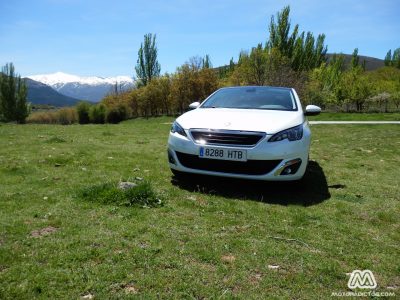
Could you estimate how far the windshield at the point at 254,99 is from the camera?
527cm

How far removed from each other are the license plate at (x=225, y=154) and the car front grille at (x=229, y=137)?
89mm

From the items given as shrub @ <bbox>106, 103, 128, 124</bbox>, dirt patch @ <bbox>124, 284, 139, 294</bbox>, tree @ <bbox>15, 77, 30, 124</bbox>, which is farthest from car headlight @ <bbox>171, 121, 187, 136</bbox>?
tree @ <bbox>15, 77, 30, 124</bbox>

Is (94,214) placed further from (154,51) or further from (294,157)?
(154,51)

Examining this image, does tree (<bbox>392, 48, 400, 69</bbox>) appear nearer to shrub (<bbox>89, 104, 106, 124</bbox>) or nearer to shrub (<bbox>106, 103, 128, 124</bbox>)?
shrub (<bbox>106, 103, 128, 124</bbox>)

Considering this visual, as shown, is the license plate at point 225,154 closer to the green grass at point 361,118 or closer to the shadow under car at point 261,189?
the shadow under car at point 261,189

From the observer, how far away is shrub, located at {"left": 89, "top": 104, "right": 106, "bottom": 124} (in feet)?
155

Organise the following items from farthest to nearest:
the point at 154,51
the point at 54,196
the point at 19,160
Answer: the point at 154,51 < the point at 19,160 < the point at 54,196

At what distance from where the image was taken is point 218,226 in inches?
127

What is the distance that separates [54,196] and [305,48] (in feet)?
169

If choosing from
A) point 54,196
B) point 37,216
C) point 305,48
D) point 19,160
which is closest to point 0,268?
point 37,216

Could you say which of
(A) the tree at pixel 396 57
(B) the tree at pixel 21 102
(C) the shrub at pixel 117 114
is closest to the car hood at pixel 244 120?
(C) the shrub at pixel 117 114

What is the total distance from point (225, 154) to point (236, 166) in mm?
212

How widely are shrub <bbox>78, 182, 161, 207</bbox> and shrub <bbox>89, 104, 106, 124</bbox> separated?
4551 cm

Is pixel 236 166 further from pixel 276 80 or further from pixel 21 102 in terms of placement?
pixel 21 102
